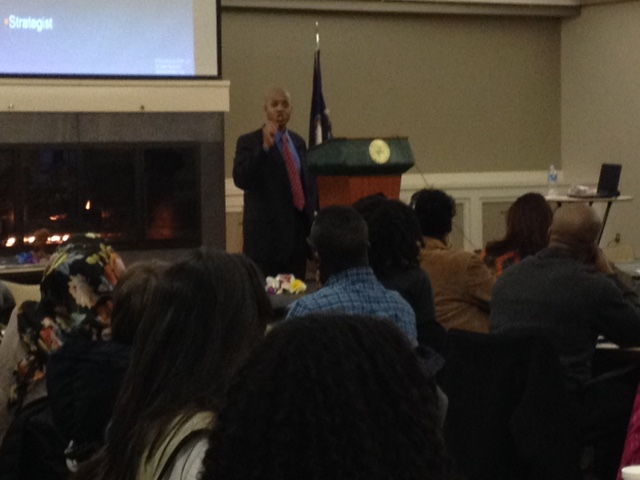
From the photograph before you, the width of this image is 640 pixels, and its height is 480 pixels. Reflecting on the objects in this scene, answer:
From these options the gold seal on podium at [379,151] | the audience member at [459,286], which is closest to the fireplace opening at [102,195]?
the gold seal on podium at [379,151]

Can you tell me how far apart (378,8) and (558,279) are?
5.46 m

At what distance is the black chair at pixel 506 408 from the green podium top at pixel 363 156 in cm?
226

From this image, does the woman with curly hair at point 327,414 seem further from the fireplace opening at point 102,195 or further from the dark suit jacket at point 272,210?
the fireplace opening at point 102,195

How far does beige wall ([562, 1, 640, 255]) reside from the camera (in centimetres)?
870

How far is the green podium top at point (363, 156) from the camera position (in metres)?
5.23

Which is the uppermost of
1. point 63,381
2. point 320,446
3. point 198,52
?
point 198,52

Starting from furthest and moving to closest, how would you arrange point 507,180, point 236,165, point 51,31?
1. point 507,180
2. point 51,31
3. point 236,165

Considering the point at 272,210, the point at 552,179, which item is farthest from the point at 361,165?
the point at 552,179

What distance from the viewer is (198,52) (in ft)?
24.2

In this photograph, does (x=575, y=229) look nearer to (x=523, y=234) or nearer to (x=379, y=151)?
(x=523, y=234)

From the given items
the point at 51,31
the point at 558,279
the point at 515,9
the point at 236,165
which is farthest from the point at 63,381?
the point at 515,9

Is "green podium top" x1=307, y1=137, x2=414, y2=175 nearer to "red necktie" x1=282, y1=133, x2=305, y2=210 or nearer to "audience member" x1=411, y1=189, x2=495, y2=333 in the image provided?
"red necktie" x1=282, y1=133, x2=305, y2=210

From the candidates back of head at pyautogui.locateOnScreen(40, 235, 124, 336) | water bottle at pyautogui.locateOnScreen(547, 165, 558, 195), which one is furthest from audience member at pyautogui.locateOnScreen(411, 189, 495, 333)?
water bottle at pyautogui.locateOnScreen(547, 165, 558, 195)

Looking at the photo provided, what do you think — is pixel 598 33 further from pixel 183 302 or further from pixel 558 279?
pixel 183 302
